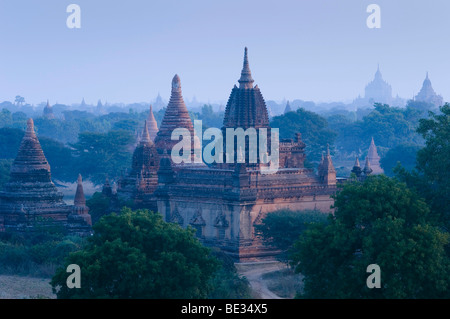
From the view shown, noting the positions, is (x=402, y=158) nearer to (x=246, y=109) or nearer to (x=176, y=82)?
(x=176, y=82)

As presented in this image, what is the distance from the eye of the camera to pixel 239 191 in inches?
2110

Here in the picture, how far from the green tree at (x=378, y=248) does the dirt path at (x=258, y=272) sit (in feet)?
22.6

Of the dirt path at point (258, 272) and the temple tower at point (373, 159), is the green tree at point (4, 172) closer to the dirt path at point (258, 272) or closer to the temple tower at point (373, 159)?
the dirt path at point (258, 272)

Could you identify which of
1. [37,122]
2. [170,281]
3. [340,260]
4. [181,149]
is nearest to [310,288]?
[340,260]

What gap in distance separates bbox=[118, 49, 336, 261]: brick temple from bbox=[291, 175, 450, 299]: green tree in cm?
1435

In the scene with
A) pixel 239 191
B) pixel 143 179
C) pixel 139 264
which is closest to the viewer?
pixel 139 264

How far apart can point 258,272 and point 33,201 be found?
14761mm

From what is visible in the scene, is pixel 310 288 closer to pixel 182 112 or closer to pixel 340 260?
pixel 340 260

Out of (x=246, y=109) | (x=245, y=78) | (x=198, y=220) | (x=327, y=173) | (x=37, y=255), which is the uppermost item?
(x=245, y=78)

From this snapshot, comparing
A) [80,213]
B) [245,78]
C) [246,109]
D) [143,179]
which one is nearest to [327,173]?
[246,109]

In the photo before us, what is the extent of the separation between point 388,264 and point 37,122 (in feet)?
459

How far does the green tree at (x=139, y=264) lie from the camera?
37562 mm

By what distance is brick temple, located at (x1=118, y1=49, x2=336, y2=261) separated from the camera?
5384 cm
